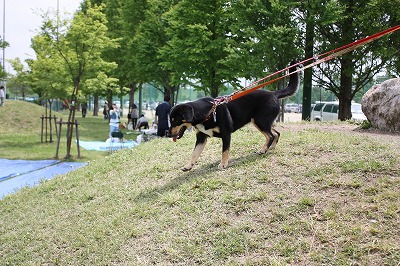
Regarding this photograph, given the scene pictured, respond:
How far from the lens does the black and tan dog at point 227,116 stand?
201 inches

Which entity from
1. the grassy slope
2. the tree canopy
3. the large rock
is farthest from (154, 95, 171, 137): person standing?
the large rock

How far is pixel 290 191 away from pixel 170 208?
139 centimetres

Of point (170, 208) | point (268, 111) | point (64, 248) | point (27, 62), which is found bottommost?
point (64, 248)

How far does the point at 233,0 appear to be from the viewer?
16125mm

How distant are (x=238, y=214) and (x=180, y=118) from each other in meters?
1.45

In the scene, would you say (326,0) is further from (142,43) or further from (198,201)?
(142,43)

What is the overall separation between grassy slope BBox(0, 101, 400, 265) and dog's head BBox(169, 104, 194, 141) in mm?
702

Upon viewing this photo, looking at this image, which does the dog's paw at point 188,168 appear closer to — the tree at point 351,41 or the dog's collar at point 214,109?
the dog's collar at point 214,109

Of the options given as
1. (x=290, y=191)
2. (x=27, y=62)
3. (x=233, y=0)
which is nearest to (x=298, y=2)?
(x=233, y=0)

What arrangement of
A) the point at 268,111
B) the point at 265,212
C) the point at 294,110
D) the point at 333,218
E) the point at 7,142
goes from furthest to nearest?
the point at 294,110 → the point at 7,142 → the point at 268,111 → the point at 265,212 → the point at 333,218

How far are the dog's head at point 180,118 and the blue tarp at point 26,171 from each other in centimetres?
548

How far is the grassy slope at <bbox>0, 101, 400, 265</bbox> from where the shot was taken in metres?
3.58

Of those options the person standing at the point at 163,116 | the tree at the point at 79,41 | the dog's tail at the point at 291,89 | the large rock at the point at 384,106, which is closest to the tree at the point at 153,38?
the tree at the point at 79,41

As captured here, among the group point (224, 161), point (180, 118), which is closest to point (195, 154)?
point (224, 161)
